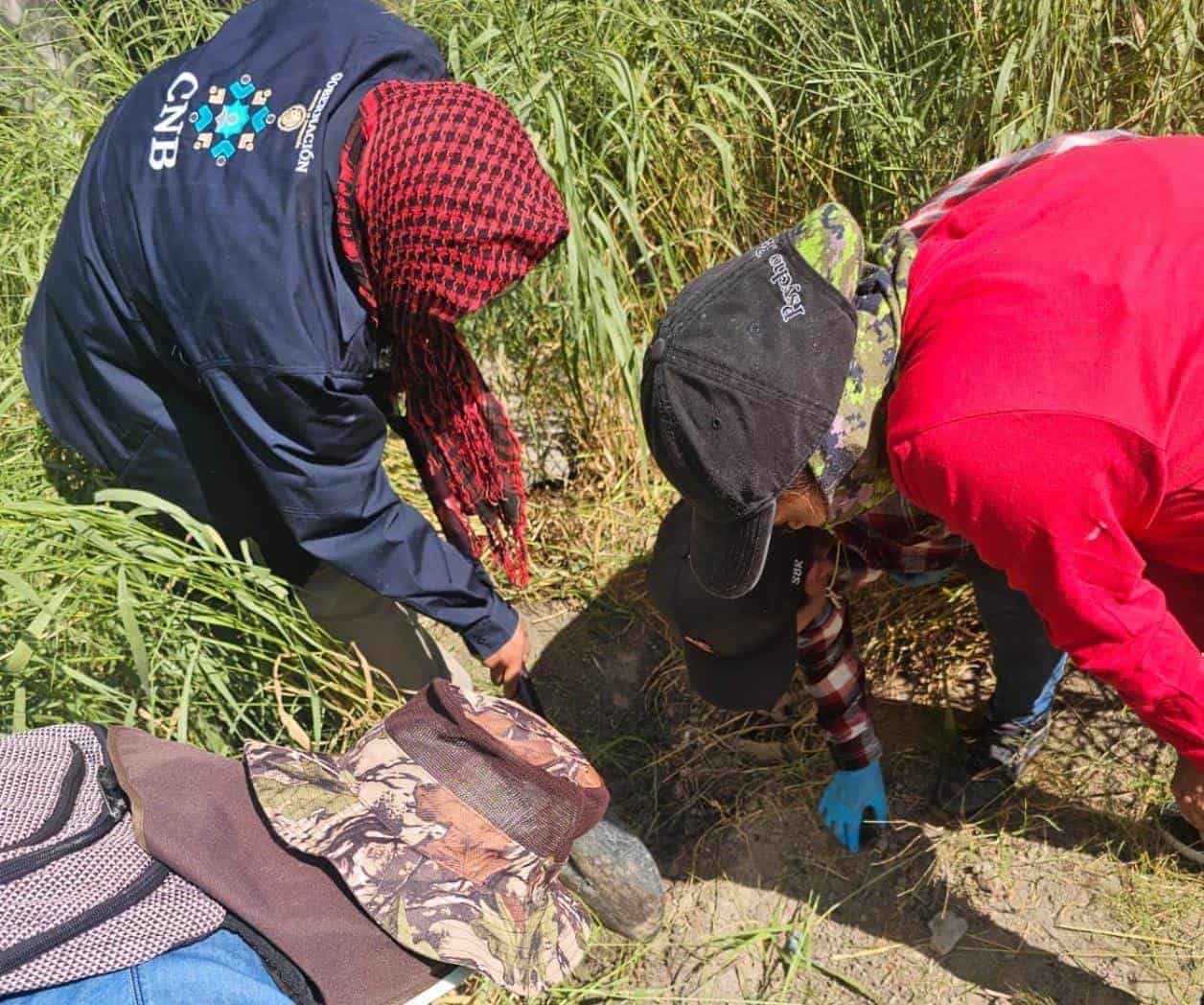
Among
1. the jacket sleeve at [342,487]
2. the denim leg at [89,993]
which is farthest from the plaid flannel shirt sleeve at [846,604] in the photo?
the denim leg at [89,993]

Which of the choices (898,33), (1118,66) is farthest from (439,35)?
(1118,66)

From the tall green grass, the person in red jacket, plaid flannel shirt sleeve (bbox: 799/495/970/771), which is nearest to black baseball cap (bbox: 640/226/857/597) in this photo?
the person in red jacket

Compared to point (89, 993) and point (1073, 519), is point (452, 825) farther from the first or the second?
point (1073, 519)

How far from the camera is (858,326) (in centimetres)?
131

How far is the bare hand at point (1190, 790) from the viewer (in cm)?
148

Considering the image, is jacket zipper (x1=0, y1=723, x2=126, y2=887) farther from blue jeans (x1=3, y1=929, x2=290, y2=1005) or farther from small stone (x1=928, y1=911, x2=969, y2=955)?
small stone (x1=928, y1=911, x2=969, y2=955)

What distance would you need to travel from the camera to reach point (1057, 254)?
1.20 m

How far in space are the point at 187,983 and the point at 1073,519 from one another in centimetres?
108

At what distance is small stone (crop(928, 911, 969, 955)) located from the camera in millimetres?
2025

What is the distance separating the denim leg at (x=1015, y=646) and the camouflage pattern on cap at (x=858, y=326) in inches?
23.2

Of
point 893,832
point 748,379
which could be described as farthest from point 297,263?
point 893,832

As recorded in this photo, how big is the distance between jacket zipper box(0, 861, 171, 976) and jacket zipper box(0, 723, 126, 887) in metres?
0.07

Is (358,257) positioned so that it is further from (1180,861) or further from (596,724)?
(1180,861)

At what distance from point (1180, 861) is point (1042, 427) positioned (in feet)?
4.36
